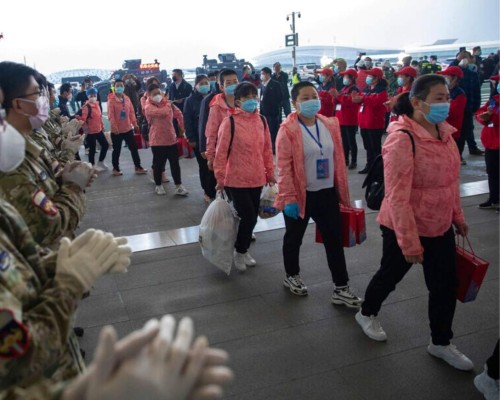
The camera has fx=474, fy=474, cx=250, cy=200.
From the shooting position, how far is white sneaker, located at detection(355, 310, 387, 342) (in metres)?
3.14

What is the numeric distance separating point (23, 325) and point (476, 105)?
890 centimetres

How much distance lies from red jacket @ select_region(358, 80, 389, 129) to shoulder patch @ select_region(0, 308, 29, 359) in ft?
23.4

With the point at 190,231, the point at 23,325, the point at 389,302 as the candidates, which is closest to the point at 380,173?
the point at 389,302

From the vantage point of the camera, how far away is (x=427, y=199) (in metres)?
2.68

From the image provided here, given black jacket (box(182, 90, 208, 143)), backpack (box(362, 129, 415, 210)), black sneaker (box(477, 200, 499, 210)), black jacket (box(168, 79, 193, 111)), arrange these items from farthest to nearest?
black jacket (box(168, 79, 193, 111)) < black jacket (box(182, 90, 208, 143)) < black sneaker (box(477, 200, 499, 210)) < backpack (box(362, 129, 415, 210))

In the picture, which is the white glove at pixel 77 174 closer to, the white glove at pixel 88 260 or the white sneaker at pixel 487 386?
Answer: the white glove at pixel 88 260

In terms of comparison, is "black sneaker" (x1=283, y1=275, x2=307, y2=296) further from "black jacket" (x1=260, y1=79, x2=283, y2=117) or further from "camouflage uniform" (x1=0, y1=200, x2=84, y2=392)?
"black jacket" (x1=260, y1=79, x2=283, y2=117)

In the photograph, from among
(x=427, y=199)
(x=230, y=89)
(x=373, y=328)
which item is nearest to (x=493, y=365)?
(x=373, y=328)

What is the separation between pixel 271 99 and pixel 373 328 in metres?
7.80

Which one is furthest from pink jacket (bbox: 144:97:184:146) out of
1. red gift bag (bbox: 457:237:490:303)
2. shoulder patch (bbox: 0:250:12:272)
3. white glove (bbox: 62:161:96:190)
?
shoulder patch (bbox: 0:250:12:272)

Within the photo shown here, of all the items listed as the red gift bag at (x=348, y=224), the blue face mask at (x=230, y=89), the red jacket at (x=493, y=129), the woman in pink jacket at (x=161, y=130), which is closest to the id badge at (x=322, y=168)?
the red gift bag at (x=348, y=224)

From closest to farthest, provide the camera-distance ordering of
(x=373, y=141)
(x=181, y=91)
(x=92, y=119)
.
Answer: (x=373, y=141), (x=92, y=119), (x=181, y=91)

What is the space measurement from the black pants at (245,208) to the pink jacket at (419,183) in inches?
68.4

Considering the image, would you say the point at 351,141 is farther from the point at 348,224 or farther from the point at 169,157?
the point at 348,224
